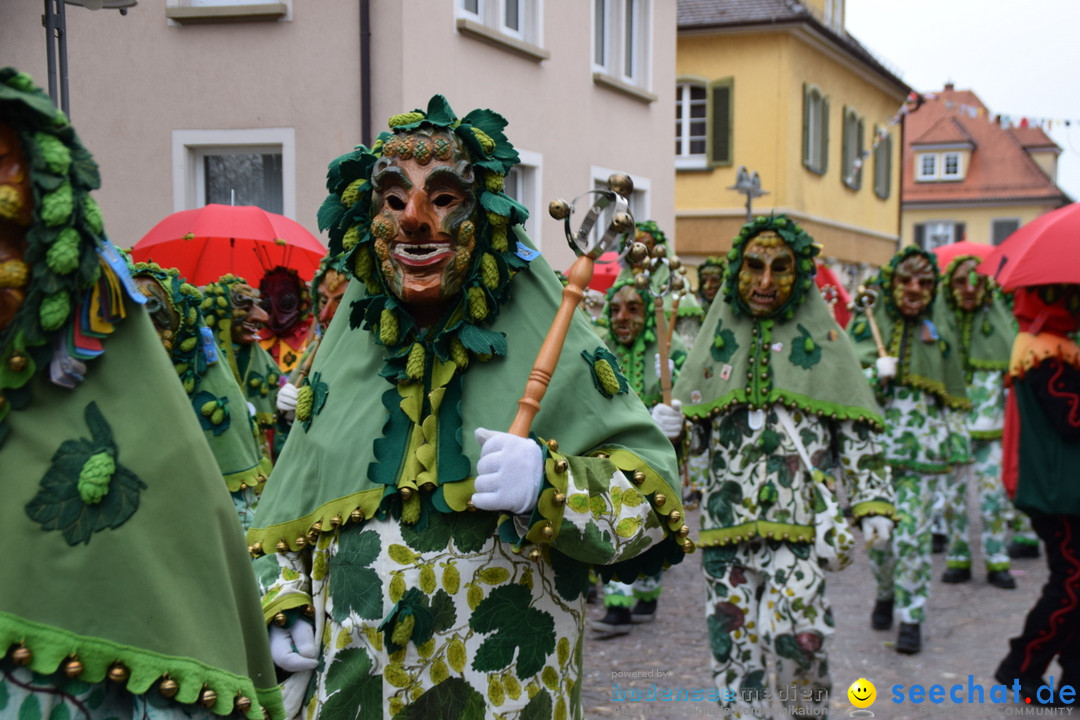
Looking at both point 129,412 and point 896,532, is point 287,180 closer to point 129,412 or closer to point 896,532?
point 896,532

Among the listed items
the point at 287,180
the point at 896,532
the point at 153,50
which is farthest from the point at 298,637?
the point at 153,50

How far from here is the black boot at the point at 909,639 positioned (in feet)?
21.9

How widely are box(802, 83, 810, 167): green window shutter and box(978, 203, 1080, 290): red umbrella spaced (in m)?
18.4

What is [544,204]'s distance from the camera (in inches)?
517

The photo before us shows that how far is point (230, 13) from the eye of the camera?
35.3 ft

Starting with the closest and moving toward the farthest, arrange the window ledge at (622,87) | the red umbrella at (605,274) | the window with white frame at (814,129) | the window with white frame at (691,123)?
the red umbrella at (605,274) < the window ledge at (622,87) < the window with white frame at (814,129) < the window with white frame at (691,123)

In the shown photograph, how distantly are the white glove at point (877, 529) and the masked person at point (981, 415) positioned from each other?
12.5 ft

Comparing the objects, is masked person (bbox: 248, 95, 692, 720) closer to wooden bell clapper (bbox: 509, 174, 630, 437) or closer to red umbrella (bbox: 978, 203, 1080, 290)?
wooden bell clapper (bbox: 509, 174, 630, 437)

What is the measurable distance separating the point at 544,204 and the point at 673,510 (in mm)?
10694

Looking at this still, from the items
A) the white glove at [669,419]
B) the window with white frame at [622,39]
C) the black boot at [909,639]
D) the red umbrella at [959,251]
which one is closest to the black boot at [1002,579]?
the black boot at [909,639]

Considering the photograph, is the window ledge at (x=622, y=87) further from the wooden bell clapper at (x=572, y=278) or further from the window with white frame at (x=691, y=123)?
the wooden bell clapper at (x=572, y=278)

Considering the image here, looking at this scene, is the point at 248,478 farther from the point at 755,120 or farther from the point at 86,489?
the point at 755,120

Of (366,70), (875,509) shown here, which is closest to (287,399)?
(875,509)

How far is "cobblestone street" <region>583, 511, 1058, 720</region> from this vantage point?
5.70 meters
